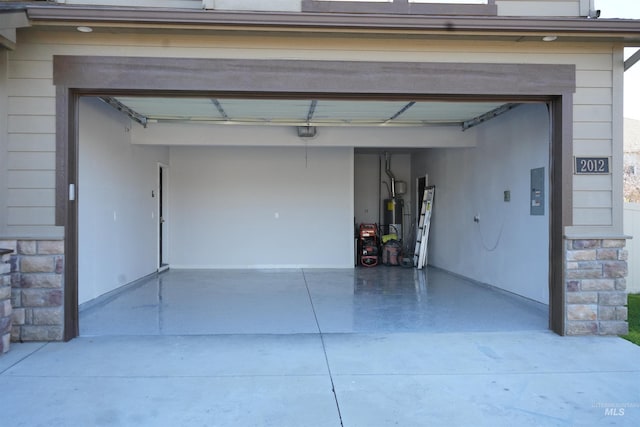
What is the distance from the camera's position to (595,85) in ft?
17.0

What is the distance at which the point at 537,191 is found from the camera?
260 inches

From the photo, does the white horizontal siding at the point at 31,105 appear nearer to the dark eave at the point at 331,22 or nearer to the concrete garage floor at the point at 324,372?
the dark eave at the point at 331,22

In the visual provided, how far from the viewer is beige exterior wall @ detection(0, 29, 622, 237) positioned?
481 cm

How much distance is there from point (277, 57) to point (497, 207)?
4.59 metres

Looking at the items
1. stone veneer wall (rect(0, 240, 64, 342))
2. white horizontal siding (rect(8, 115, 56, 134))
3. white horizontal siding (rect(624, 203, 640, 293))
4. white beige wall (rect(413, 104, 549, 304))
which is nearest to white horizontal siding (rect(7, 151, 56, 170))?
white horizontal siding (rect(8, 115, 56, 134))

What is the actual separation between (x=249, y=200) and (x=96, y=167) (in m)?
4.33

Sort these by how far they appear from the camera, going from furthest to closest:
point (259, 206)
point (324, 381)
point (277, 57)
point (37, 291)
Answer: point (259, 206) < point (277, 57) < point (37, 291) < point (324, 381)

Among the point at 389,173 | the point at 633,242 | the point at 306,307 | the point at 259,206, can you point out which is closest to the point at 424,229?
the point at 389,173

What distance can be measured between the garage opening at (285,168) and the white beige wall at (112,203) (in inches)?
1.6

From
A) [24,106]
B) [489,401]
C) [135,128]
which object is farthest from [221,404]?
[135,128]

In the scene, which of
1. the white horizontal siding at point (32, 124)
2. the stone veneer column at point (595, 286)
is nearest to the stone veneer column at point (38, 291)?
the white horizontal siding at point (32, 124)

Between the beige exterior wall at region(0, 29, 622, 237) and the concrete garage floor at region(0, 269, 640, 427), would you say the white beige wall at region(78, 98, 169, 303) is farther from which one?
the beige exterior wall at region(0, 29, 622, 237)

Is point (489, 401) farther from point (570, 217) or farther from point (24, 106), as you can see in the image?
point (24, 106)

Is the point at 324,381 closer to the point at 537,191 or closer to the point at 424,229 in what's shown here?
the point at 537,191
